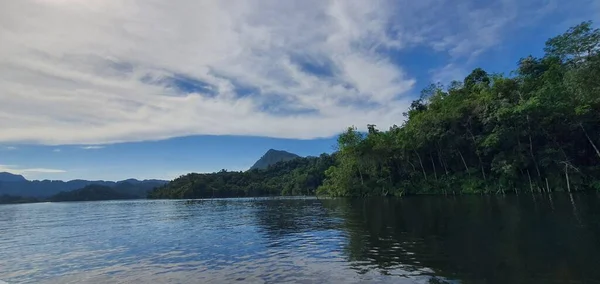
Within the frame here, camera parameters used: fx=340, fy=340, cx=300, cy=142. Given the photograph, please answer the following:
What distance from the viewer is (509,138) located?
190 feet

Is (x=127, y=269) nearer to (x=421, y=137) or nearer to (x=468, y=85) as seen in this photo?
(x=421, y=137)

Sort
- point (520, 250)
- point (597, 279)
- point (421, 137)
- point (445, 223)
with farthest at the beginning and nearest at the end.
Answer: point (421, 137) → point (445, 223) → point (520, 250) → point (597, 279)

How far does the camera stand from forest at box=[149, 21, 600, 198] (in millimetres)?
51250

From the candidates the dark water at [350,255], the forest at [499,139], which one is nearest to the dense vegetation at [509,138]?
the forest at [499,139]

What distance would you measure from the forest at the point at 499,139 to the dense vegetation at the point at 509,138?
0.16m

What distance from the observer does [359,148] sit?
3317 inches

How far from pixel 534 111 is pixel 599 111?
805 centimetres

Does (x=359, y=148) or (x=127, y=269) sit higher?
(x=359, y=148)

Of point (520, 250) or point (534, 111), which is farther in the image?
point (534, 111)

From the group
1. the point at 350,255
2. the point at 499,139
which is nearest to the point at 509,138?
the point at 499,139

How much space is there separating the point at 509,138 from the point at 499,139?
220 centimetres


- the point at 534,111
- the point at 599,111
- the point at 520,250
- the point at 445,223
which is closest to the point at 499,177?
the point at 534,111

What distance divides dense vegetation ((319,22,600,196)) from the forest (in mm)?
156

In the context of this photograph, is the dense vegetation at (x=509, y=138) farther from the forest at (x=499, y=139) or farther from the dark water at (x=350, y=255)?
the dark water at (x=350, y=255)
